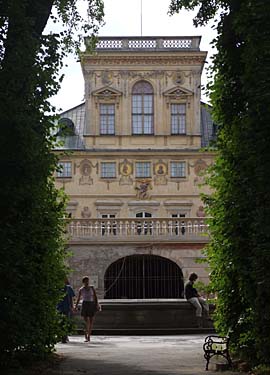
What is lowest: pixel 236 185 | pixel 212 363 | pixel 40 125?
pixel 212 363

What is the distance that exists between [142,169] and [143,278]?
263 inches

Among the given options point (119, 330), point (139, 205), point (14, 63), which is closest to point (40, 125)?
point (14, 63)

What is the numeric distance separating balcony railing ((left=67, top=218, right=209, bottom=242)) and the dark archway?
3.62 feet

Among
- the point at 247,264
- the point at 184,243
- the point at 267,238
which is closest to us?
the point at 267,238

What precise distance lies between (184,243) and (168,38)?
40.8ft

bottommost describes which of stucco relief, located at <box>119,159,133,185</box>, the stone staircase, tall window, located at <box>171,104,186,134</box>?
the stone staircase

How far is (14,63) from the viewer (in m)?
8.93

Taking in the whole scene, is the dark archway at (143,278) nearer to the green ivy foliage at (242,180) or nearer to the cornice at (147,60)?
the cornice at (147,60)

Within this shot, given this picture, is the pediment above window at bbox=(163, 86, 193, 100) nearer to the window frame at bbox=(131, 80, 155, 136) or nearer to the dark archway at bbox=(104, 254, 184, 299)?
the window frame at bbox=(131, 80, 155, 136)

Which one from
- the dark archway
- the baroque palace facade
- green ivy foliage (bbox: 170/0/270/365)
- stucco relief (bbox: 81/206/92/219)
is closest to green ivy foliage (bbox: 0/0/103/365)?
green ivy foliage (bbox: 170/0/270/365)

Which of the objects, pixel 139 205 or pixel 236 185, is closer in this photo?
pixel 236 185

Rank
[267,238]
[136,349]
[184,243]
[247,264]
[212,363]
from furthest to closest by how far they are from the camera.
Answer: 1. [184,243]
2. [136,349]
3. [212,363]
4. [247,264]
5. [267,238]

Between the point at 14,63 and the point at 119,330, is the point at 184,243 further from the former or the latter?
the point at 14,63

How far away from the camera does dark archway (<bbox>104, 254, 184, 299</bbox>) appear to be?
31609mm
